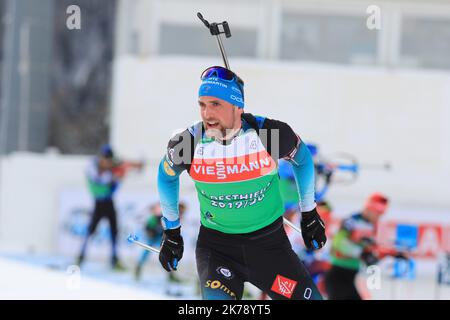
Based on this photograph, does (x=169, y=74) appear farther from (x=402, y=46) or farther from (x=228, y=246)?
(x=228, y=246)

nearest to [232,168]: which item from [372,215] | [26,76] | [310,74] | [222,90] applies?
[222,90]

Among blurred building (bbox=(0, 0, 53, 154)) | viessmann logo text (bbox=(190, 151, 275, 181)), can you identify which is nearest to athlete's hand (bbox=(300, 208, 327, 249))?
viessmann logo text (bbox=(190, 151, 275, 181))

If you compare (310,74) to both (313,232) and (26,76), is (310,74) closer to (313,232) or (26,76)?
(26,76)

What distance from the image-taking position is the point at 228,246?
5250mm

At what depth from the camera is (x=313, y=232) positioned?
5.39 m

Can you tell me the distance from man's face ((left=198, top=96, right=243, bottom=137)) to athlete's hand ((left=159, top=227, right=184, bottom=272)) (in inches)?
25.4

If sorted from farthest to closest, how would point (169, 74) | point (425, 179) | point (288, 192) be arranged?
point (169, 74), point (425, 179), point (288, 192)

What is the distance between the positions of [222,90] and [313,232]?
0.99 meters

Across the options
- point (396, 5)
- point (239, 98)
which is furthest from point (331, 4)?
point (239, 98)

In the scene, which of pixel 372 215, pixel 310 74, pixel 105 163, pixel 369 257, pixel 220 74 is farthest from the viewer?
pixel 310 74

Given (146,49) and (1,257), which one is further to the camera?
(146,49)

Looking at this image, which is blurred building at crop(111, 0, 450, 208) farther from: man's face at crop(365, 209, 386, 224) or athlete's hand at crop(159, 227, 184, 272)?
athlete's hand at crop(159, 227, 184, 272)

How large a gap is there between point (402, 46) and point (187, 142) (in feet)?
37.1
